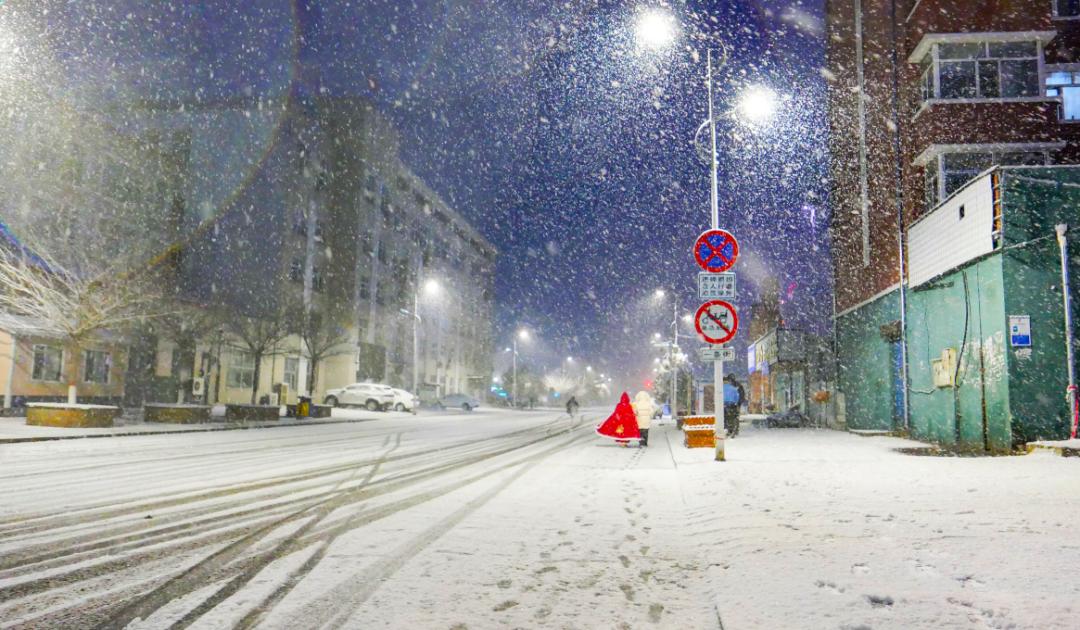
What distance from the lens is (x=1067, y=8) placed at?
18469 millimetres

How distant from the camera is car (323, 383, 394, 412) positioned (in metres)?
45.4

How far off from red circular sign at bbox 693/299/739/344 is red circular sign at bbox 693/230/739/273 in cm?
68

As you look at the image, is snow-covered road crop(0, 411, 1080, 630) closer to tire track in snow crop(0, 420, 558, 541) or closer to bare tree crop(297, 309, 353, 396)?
tire track in snow crop(0, 420, 558, 541)

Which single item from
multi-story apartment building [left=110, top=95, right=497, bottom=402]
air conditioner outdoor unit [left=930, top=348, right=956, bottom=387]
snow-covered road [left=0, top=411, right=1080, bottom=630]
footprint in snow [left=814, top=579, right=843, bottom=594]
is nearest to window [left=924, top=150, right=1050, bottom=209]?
air conditioner outdoor unit [left=930, top=348, right=956, bottom=387]

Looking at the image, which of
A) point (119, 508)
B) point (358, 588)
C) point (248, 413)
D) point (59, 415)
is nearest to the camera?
point (358, 588)

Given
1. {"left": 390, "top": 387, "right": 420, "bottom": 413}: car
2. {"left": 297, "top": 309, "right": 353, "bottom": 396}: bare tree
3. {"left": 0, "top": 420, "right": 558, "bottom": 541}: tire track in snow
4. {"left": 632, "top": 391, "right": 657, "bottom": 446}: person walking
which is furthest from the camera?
{"left": 390, "top": 387, "right": 420, "bottom": 413}: car

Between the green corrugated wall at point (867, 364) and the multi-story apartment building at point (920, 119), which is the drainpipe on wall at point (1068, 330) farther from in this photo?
the green corrugated wall at point (867, 364)

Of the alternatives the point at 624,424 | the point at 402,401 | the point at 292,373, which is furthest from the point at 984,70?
the point at 292,373

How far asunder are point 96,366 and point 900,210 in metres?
36.1

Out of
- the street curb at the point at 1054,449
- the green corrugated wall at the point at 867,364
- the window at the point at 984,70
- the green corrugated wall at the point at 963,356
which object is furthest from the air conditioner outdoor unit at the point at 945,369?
the window at the point at 984,70

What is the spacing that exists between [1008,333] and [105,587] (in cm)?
1460

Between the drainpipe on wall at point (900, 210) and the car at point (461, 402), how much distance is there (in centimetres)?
3938

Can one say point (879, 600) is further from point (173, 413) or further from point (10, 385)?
point (10, 385)

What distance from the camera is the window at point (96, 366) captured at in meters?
33.6
